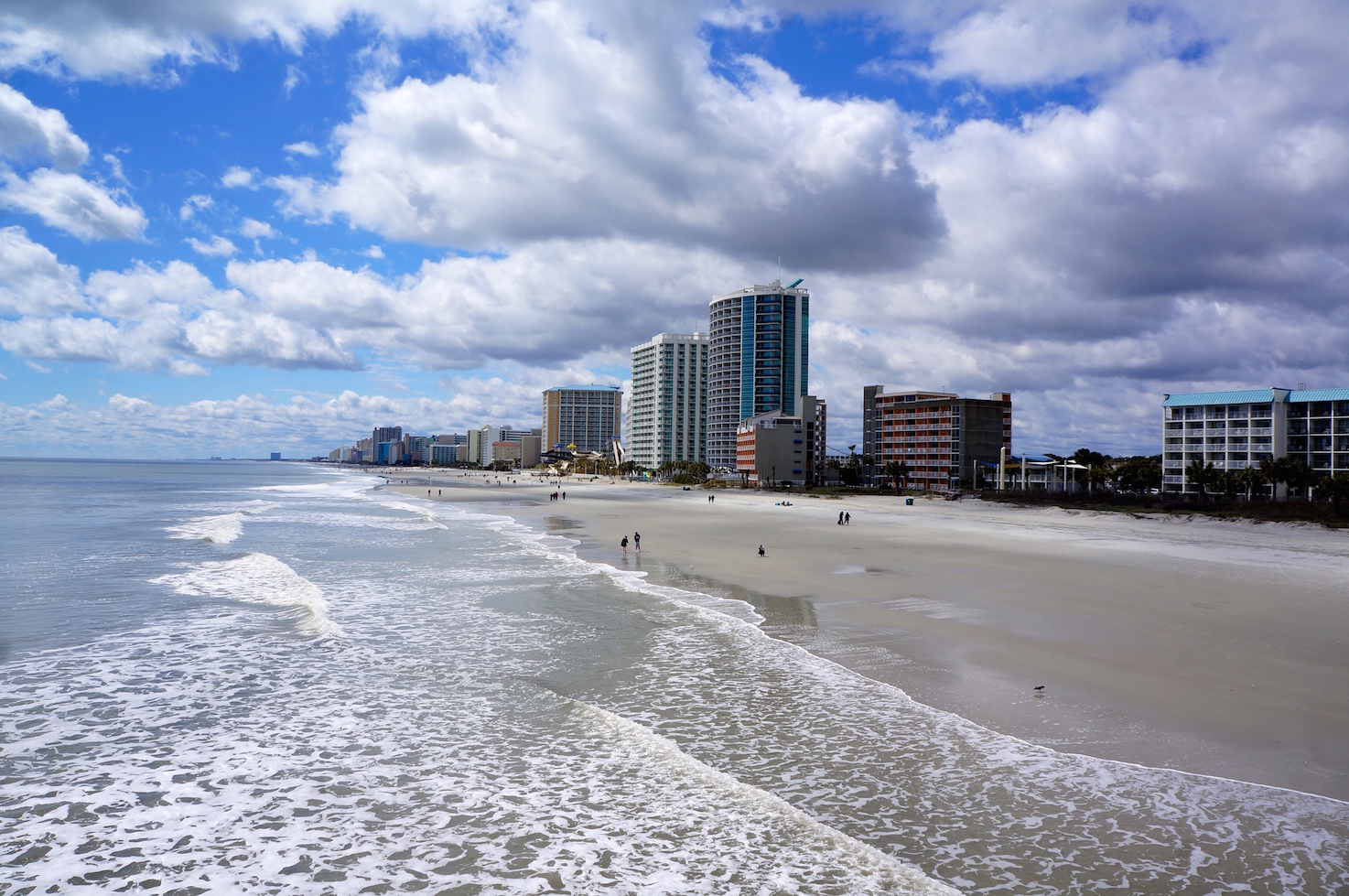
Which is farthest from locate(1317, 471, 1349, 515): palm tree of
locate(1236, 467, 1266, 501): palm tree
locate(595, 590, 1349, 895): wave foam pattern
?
locate(595, 590, 1349, 895): wave foam pattern

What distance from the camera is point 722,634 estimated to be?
17.3 metres

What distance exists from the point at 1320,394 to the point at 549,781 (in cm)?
11537

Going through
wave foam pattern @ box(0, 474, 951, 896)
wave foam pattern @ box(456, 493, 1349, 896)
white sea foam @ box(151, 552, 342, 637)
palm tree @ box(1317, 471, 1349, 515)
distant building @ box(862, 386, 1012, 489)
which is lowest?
white sea foam @ box(151, 552, 342, 637)

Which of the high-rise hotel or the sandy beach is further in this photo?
the high-rise hotel

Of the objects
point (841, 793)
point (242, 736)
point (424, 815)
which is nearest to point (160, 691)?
point (242, 736)

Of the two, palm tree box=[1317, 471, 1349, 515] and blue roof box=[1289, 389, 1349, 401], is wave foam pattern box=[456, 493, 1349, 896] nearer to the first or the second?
palm tree box=[1317, 471, 1349, 515]

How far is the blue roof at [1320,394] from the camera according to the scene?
3388 inches

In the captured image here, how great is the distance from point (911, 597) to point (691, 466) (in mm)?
139496

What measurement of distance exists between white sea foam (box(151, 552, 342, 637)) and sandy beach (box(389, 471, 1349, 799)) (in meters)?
11.6

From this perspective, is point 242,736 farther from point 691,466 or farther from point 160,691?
point 691,466

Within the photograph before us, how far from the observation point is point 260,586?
24078 millimetres

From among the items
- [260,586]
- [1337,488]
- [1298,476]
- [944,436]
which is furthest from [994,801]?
[944,436]

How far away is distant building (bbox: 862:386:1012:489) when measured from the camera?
136m

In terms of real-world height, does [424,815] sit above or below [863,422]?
below
